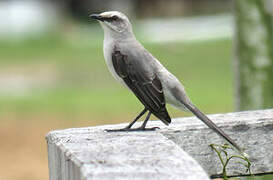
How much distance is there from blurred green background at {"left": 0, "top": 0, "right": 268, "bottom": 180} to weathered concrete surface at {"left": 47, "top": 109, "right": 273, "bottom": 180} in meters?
7.57

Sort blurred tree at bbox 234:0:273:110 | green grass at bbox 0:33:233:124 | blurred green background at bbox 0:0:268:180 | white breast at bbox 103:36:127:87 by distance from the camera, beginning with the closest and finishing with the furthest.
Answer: white breast at bbox 103:36:127:87
blurred tree at bbox 234:0:273:110
blurred green background at bbox 0:0:268:180
green grass at bbox 0:33:233:124

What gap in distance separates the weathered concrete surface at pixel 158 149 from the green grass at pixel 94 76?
1066 centimetres

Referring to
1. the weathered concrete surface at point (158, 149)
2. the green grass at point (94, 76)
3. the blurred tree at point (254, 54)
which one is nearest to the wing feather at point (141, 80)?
the weathered concrete surface at point (158, 149)

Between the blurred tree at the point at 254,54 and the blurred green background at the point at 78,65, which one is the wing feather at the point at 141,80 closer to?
the blurred tree at the point at 254,54

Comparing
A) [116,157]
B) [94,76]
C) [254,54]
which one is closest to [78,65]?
[94,76]

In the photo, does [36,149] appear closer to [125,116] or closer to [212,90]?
[125,116]

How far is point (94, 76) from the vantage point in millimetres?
21797

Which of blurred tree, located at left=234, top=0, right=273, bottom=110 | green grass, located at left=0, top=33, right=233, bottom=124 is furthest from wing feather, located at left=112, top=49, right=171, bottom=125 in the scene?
green grass, located at left=0, top=33, right=233, bottom=124

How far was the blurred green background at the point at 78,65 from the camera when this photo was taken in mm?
14734

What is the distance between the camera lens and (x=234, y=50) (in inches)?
279

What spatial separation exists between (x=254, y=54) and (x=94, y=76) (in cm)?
1523

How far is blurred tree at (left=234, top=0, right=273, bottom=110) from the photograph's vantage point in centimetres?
653

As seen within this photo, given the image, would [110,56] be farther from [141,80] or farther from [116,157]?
[116,157]

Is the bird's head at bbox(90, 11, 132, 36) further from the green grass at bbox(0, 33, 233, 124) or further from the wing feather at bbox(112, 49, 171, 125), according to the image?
the green grass at bbox(0, 33, 233, 124)
